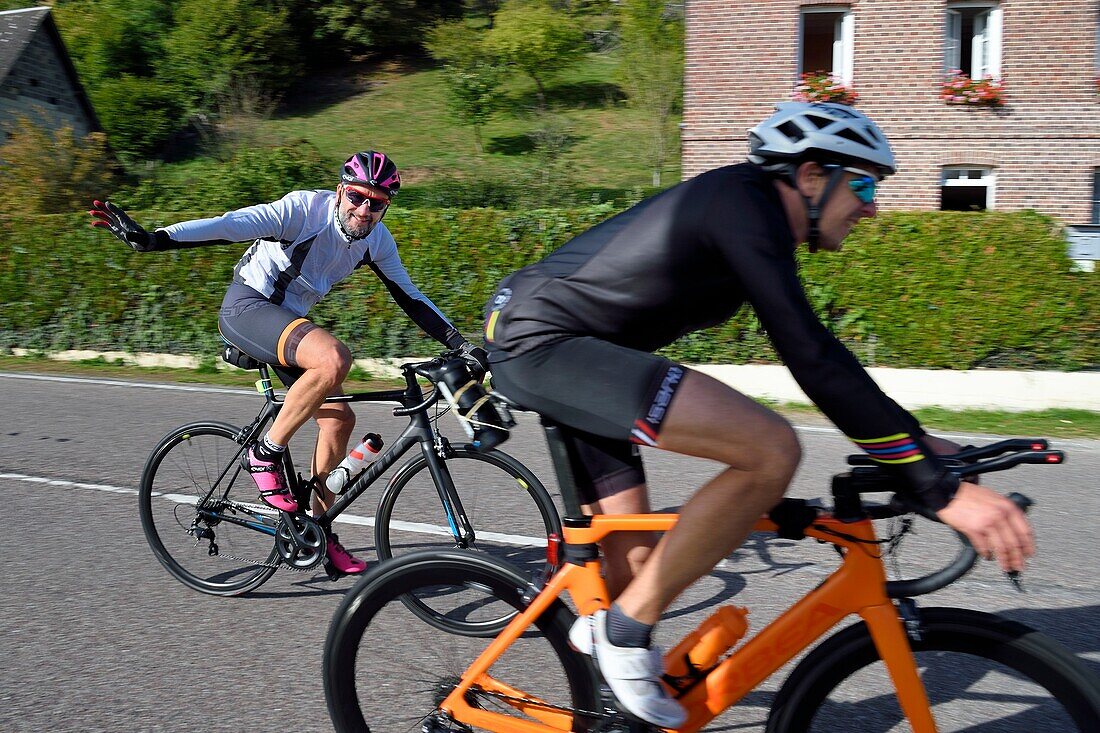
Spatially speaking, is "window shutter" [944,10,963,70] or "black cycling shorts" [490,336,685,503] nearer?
"black cycling shorts" [490,336,685,503]

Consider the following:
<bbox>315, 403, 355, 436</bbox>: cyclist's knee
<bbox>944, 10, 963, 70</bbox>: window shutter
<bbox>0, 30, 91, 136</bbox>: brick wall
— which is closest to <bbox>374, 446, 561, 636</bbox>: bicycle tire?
<bbox>315, 403, 355, 436</bbox>: cyclist's knee

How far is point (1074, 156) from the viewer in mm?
17250

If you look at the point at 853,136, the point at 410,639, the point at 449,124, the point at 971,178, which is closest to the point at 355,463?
the point at 410,639

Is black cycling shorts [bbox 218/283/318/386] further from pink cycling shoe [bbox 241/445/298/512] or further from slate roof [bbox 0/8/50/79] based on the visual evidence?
slate roof [bbox 0/8/50/79]

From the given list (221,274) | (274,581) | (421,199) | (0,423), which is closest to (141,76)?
(421,199)

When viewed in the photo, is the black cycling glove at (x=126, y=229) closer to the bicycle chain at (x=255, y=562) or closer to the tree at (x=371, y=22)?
the bicycle chain at (x=255, y=562)

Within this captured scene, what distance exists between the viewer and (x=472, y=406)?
3.33 m

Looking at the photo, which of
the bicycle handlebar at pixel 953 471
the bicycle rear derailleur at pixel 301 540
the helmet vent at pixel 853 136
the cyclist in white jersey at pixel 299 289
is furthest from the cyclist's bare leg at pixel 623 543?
the bicycle rear derailleur at pixel 301 540

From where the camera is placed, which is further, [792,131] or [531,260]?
[531,260]

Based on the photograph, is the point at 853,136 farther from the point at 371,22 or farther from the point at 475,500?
the point at 371,22

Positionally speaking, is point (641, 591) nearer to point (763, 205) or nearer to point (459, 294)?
point (763, 205)

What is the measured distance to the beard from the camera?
4.58 metres

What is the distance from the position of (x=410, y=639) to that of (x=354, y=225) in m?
2.22

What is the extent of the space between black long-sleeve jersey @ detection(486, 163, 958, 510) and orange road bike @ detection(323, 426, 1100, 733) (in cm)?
21
